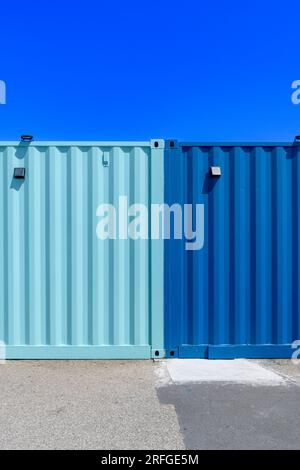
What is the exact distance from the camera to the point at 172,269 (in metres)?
4.77

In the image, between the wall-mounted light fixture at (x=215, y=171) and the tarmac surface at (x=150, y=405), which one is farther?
the wall-mounted light fixture at (x=215, y=171)

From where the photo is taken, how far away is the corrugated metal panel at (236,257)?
4766mm

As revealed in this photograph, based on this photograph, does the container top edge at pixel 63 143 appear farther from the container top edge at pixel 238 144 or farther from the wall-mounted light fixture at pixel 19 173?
the container top edge at pixel 238 144

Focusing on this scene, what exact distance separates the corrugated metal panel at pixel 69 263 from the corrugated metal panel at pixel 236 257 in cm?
33

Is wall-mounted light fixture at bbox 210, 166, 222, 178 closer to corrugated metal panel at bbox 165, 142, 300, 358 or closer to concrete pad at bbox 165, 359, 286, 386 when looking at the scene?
corrugated metal panel at bbox 165, 142, 300, 358

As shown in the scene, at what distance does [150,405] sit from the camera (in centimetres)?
332

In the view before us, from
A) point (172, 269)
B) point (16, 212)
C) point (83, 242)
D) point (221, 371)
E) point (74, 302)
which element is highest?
point (16, 212)

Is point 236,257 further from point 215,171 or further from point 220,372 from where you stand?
point 220,372

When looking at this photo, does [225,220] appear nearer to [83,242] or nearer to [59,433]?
[83,242]

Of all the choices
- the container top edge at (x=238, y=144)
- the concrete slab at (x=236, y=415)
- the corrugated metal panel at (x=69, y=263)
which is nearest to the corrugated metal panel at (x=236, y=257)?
the container top edge at (x=238, y=144)

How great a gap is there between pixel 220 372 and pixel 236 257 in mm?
1531
